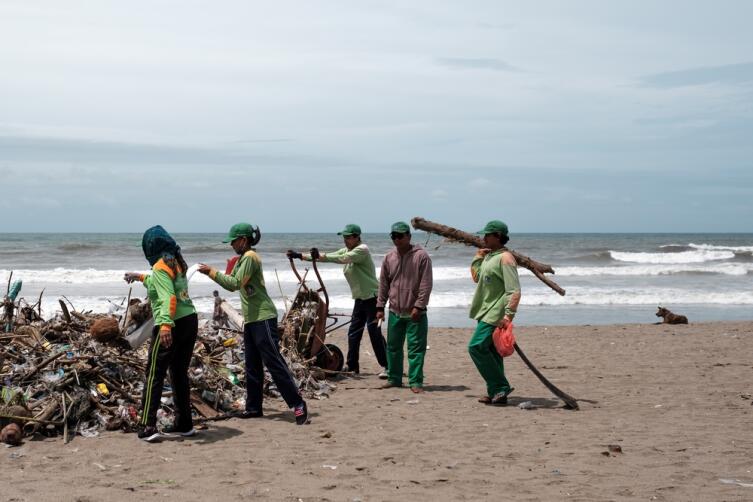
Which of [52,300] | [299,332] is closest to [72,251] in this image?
[52,300]

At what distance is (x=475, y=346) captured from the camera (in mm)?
7395

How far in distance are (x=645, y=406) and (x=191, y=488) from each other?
4.75 m

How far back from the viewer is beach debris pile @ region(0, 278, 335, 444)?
6227mm

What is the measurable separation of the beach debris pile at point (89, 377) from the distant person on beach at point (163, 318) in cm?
52

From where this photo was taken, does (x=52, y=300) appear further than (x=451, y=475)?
Yes

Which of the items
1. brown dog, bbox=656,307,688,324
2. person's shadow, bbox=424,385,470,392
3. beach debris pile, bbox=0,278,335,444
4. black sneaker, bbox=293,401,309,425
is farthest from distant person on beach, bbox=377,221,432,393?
brown dog, bbox=656,307,688,324

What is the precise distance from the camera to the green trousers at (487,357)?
7363 mm

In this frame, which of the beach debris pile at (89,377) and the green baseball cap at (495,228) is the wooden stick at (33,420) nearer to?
the beach debris pile at (89,377)

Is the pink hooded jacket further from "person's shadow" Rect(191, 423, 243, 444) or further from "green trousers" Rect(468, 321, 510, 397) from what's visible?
"person's shadow" Rect(191, 423, 243, 444)

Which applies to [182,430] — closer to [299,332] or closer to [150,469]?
[150,469]

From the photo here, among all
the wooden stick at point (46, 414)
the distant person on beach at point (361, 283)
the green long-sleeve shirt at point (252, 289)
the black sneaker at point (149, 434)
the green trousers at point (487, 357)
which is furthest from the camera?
the distant person on beach at point (361, 283)

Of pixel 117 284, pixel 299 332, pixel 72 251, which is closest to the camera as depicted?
pixel 299 332

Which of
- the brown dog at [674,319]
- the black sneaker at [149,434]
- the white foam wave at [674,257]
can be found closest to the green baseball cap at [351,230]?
the black sneaker at [149,434]

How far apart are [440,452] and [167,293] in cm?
239
